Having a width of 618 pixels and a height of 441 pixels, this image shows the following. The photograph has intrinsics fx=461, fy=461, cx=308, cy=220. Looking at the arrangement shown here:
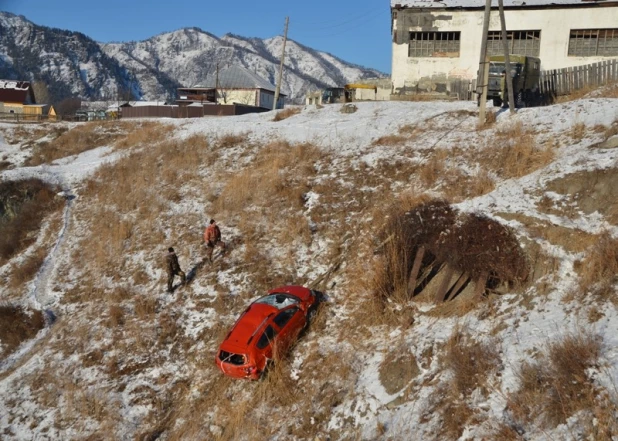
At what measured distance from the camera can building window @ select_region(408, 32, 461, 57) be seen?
34.2 metres

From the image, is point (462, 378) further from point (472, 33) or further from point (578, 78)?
point (472, 33)

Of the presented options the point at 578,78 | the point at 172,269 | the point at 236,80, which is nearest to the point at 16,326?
the point at 172,269

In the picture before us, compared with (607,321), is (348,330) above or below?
below

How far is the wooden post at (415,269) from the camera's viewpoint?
1203 centimetres

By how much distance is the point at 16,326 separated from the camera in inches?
593

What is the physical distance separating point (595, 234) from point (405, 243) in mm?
4552

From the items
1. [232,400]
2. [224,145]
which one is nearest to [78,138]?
[224,145]

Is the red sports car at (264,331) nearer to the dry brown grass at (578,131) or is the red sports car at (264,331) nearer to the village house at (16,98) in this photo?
the dry brown grass at (578,131)

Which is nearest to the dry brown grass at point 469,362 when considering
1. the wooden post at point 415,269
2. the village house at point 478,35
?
the wooden post at point 415,269

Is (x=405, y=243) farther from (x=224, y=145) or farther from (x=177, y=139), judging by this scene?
(x=177, y=139)

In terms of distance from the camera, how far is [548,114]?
20078mm

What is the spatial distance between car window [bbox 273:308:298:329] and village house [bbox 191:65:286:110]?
73181 mm

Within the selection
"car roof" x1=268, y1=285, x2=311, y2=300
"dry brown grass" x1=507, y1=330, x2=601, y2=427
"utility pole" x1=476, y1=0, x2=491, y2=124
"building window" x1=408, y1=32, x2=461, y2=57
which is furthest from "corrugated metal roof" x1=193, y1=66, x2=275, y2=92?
"dry brown grass" x1=507, y1=330, x2=601, y2=427

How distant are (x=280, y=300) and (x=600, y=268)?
296 inches
